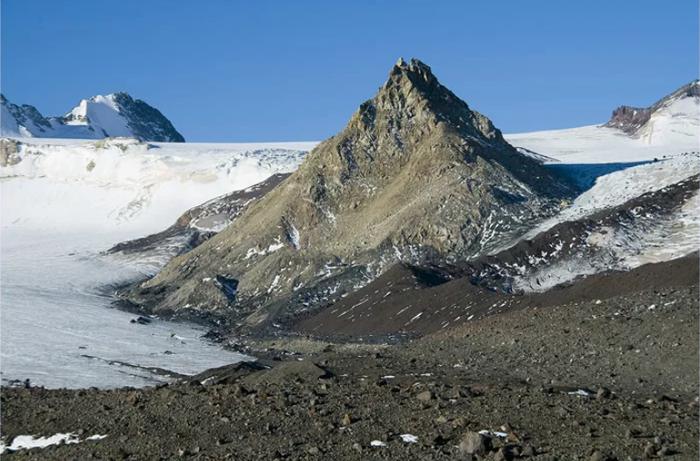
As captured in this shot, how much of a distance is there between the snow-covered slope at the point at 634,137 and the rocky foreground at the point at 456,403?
3906 inches

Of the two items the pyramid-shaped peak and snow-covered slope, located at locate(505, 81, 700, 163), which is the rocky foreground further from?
snow-covered slope, located at locate(505, 81, 700, 163)

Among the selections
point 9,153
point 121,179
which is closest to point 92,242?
point 121,179

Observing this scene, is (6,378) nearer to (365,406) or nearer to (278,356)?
(278,356)

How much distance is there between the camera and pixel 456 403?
21047 mm

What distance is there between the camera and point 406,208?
75938mm

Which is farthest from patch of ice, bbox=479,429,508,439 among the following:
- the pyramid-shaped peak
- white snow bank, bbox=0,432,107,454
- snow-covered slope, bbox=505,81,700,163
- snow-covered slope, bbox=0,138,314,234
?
snow-covered slope, bbox=0,138,314,234

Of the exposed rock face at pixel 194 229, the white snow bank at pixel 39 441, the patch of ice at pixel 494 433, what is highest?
the exposed rock face at pixel 194 229

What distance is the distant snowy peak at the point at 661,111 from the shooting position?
158 metres

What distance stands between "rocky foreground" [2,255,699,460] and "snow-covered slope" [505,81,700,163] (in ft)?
325

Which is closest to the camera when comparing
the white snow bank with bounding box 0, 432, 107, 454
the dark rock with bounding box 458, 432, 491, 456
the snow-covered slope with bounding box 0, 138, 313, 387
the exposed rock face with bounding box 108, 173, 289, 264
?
the dark rock with bounding box 458, 432, 491, 456

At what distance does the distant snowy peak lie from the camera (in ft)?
517

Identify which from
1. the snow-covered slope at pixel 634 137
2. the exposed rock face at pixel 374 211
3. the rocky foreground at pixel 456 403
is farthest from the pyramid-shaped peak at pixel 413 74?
the rocky foreground at pixel 456 403

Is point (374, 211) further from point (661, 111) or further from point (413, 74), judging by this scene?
point (661, 111)

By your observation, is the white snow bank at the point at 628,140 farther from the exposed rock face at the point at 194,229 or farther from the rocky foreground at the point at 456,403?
the rocky foreground at the point at 456,403
